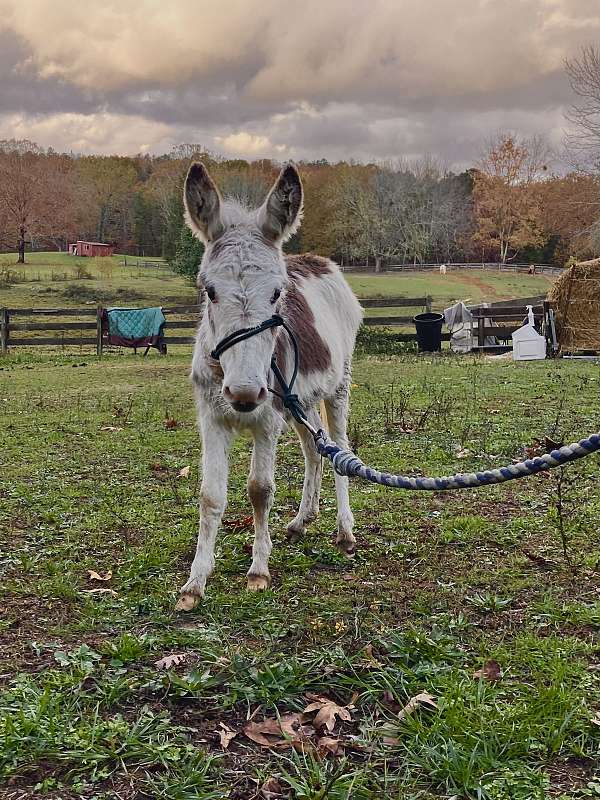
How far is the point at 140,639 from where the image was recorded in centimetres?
345

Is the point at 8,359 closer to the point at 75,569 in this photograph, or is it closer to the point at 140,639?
the point at 75,569

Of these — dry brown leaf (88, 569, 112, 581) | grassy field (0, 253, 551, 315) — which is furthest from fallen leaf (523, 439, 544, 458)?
grassy field (0, 253, 551, 315)

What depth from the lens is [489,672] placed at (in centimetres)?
314

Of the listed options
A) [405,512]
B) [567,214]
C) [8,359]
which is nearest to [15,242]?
[8,359]

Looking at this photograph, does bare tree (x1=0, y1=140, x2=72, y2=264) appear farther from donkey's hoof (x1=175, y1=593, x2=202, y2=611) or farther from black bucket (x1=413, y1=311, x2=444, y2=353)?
donkey's hoof (x1=175, y1=593, x2=202, y2=611)

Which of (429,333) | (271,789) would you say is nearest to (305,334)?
(271,789)

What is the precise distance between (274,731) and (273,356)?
210cm

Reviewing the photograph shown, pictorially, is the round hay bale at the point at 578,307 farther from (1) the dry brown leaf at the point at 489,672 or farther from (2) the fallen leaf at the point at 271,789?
(2) the fallen leaf at the point at 271,789

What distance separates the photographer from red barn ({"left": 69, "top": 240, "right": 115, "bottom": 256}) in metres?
71.5

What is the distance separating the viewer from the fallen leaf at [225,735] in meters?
2.67

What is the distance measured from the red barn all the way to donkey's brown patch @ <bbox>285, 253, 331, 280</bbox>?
68.8m

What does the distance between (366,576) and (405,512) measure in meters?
1.38

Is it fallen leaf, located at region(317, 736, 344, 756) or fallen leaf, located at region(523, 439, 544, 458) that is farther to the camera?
fallen leaf, located at region(523, 439, 544, 458)

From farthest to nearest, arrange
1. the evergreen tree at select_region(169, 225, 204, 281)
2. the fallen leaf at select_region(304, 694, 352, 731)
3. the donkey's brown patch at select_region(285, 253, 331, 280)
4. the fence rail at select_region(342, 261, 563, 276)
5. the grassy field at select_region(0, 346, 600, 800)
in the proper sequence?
the fence rail at select_region(342, 261, 563, 276), the evergreen tree at select_region(169, 225, 204, 281), the donkey's brown patch at select_region(285, 253, 331, 280), the fallen leaf at select_region(304, 694, 352, 731), the grassy field at select_region(0, 346, 600, 800)
